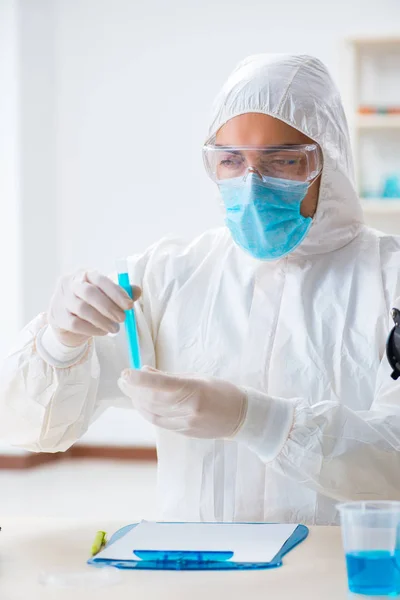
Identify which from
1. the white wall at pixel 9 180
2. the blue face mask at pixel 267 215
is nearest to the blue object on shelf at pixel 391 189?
the white wall at pixel 9 180

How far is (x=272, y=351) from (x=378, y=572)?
652 millimetres

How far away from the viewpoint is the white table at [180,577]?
1.03 m

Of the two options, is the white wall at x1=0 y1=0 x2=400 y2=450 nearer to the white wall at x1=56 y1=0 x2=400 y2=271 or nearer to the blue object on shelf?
the white wall at x1=56 y1=0 x2=400 y2=271

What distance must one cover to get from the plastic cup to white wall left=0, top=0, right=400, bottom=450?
12.9 feet

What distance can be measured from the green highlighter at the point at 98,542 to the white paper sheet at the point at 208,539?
0.6 inches

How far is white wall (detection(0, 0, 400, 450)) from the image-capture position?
4895 mm

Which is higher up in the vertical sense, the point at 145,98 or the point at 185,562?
the point at 145,98

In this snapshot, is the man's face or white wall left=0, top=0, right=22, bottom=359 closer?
the man's face

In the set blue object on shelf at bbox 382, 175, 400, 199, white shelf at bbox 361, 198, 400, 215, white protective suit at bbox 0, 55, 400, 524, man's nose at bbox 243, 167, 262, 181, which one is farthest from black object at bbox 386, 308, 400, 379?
blue object on shelf at bbox 382, 175, 400, 199

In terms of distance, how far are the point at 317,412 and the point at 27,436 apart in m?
0.53

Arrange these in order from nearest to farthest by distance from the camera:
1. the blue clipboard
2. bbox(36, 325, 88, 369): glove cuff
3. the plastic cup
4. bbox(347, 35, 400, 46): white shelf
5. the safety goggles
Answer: the plastic cup, the blue clipboard, bbox(36, 325, 88, 369): glove cuff, the safety goggles, bbox(347, 35, 400, 46): white shelf

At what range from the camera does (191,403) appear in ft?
4.41

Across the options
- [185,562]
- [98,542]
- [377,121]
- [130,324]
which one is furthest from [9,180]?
[185,562]

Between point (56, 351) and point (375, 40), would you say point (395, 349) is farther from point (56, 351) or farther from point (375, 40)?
point (375, 40)
